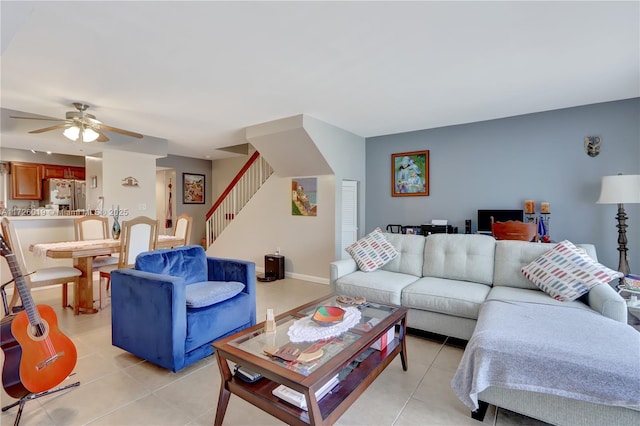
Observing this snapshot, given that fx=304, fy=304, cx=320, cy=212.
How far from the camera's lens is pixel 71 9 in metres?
1.88

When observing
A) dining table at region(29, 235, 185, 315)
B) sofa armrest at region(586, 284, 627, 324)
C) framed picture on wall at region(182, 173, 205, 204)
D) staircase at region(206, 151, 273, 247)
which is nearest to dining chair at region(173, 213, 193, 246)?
dining table at region(29, 235, 185, 315)

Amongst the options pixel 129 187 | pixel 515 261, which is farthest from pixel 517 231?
pixel 129 187

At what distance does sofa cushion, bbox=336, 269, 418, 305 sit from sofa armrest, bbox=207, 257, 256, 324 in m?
0.89

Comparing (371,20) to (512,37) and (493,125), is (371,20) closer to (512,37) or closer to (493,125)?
(512,37)

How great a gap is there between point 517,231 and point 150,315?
150 inches

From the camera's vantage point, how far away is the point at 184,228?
4586mm

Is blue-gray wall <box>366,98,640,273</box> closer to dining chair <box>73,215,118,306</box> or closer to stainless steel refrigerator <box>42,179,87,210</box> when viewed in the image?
dining chair <box>73,215,118,306</box>

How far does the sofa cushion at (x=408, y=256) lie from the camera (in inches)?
131

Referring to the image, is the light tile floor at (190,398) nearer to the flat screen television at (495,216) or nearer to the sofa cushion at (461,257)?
the sofa cushion at (461,257)

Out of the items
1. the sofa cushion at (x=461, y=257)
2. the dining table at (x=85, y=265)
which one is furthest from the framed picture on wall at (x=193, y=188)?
the sofa cushion at (x=461, y=257)

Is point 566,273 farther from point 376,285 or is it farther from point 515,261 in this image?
point 376,285

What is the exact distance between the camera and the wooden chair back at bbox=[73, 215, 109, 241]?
4141mm

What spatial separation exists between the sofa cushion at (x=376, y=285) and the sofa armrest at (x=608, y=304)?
1377 millimetres

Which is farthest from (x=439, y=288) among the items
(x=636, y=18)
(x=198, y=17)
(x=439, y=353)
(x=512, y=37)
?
(x=198, y=17)
